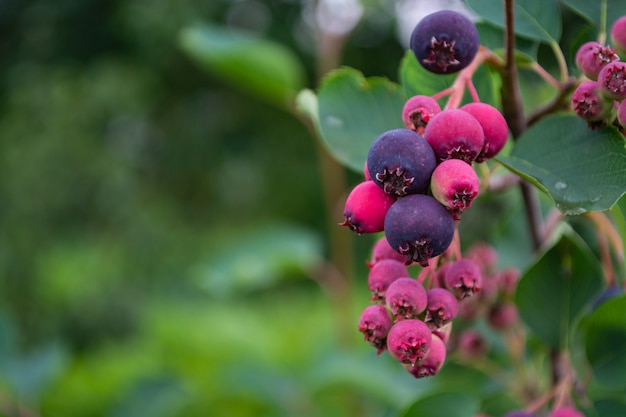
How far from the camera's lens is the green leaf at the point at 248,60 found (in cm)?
117

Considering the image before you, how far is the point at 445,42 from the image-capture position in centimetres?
35

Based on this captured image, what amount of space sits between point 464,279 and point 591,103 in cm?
11

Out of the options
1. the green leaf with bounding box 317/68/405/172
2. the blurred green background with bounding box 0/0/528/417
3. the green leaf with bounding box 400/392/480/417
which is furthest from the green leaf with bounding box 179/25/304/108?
the green leaf with bounding box 400/392/480/417

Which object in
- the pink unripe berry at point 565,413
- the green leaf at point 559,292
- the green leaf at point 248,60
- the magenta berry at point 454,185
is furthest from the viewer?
the green leaf at point 248,60

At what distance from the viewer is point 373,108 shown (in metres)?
0.48

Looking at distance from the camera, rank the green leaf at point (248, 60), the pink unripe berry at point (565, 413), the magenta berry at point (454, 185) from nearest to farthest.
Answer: the magenta berry at point (454, 185), the pink unripe berry at point (565, 413), the green leaf at point (248, 60)

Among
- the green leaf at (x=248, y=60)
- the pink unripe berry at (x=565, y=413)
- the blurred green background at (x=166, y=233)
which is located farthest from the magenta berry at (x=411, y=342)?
the green leaf at (x=248, y=60)

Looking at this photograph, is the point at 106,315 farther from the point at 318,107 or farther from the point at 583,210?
the point at 583,210

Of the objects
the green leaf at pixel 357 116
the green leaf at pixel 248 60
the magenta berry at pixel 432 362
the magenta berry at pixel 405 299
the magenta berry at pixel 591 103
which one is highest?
the magenta berry at pixel 591 103

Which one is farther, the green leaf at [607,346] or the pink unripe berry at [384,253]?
the green leaf at [607,346]

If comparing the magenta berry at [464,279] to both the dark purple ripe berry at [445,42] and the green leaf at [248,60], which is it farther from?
the green leaf at [248,60]

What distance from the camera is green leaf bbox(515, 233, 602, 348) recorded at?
0.50m

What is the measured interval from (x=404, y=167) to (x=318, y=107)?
0.64 feet

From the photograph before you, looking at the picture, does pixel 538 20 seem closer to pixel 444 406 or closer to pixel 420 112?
pixel 420 112
